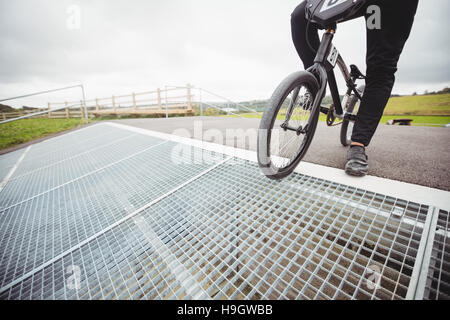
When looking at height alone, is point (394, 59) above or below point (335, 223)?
above

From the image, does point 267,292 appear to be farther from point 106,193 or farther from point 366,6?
point 366,6

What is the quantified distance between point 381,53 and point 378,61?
0.14 ft

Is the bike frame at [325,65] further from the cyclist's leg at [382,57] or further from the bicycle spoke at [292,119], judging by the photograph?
the cyclist's leg at [382,57]

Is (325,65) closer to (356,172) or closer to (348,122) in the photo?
(356,172)

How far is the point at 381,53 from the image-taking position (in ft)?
3.53

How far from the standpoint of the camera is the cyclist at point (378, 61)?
1.00 m

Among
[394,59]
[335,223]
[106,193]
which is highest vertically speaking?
[394,59]

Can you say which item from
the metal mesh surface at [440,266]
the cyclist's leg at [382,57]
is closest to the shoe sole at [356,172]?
the cyclist's leg at [382,57]
